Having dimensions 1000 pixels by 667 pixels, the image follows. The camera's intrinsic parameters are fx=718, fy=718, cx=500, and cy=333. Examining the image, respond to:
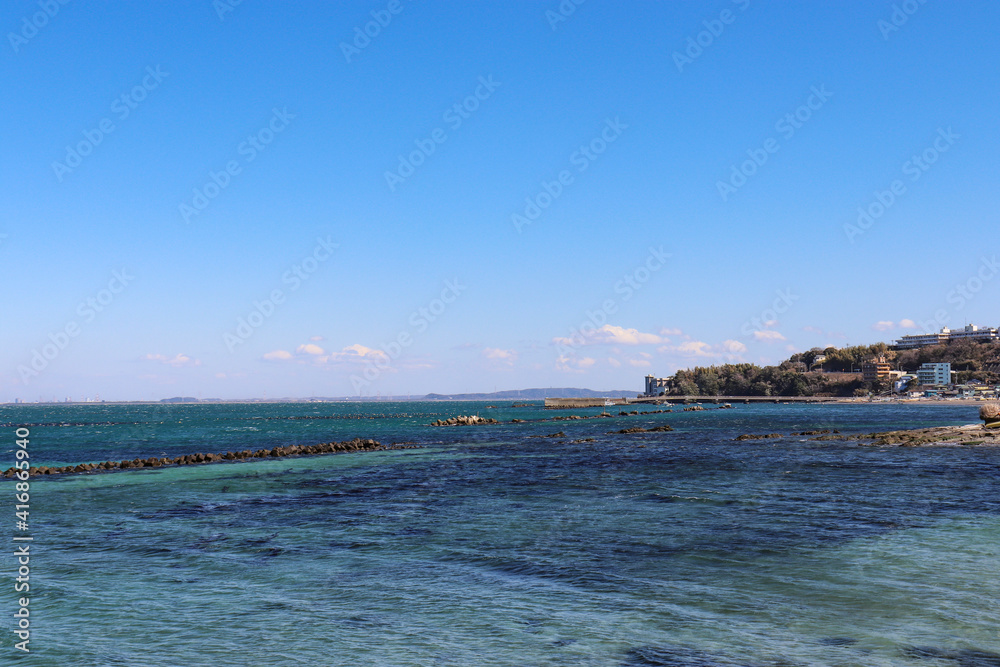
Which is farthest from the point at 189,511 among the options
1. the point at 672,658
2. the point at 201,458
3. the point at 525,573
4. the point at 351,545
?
the point at 201,458

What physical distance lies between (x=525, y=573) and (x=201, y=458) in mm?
38421

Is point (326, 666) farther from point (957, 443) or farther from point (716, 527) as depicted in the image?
point (957, 443)

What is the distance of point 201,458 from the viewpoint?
157ft

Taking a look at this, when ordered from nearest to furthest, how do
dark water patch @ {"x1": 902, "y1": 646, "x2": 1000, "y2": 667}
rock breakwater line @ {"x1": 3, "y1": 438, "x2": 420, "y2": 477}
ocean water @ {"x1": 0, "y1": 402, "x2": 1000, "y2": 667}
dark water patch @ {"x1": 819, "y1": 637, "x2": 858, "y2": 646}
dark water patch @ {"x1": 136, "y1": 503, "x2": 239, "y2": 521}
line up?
dark water patch @ {"x1": 902, "y1": 646, "x2": 1000, "y2": 667}, dark water patch @ {"x1": 819, "y1": 637, "x2": 858, "y2": 646}, ocean water @ {"x1": 0, "y1": 402, "x2": 1000, "y2": 667}, dark water patch @ {"x1": 136, "y1": 503, "x2": 239, "y2": 521}, rock breakwater line @ {"x1": 3, "y1": 438, "x2": 420, "y2": 477}

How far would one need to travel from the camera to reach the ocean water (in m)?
10.8

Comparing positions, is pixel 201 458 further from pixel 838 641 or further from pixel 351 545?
pixel 838 641

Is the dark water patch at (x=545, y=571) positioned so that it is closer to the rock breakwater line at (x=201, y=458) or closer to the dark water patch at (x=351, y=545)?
the dark water patch at (x=351, y=545)

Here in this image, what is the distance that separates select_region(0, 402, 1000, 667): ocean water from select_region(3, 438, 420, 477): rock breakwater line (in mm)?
10233

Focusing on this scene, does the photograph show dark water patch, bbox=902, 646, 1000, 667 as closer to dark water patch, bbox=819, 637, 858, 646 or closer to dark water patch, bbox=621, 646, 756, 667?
dark water patch, bbox=819, 637, 858, 646

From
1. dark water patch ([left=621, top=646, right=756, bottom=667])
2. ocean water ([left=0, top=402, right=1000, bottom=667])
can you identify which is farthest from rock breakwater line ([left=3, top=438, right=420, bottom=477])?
dark water patch ([left=621, top=646, right=756, bottom=667])

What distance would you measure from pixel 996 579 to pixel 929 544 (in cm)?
347

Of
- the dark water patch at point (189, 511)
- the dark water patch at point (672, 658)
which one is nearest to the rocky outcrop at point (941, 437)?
the dark water patch at point (189, 511)

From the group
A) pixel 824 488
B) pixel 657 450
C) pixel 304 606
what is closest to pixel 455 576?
pixel 304 606

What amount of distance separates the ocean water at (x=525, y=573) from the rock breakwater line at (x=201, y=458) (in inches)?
403
